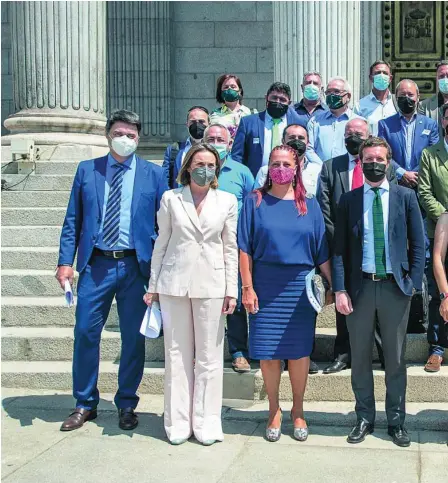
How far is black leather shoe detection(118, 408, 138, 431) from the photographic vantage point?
605 cm

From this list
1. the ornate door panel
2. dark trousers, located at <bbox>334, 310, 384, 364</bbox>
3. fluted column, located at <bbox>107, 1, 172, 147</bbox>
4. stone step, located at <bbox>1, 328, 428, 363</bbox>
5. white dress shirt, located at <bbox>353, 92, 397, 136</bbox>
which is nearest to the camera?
dark trousers, located at <bbox>334, 310, 384, 364</bbox>

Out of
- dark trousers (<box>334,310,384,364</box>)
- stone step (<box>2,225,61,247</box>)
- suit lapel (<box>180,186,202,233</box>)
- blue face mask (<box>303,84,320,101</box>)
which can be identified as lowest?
dark trousers (<box>334,310,384,364</box>)

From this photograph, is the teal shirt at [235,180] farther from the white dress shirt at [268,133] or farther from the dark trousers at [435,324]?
the dark trousers at [435,324]

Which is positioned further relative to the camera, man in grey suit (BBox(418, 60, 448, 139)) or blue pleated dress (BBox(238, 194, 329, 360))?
man in grey suit (BBox(418, 60, 448, 139))

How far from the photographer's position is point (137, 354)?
622 cm

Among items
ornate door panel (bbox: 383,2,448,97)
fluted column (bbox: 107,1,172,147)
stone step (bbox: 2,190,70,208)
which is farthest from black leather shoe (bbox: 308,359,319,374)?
fluted column (bbox: 107,1,172,147)

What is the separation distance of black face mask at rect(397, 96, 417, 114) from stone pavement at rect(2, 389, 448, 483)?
8.21 feet

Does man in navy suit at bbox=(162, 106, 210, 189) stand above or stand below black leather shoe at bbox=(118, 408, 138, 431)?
above

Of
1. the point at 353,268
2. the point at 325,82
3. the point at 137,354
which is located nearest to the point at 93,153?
the point at 325,82

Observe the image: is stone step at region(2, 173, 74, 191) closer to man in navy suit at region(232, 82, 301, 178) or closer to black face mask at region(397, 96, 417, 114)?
man in navy suit at region(232, 82, 301, 178)

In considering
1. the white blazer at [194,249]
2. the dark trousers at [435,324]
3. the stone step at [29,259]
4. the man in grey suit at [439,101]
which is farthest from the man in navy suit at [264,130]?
the stone step at [29,259]

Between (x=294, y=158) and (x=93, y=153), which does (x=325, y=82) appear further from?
(x=294, y=158)

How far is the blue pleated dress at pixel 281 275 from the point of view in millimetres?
5766

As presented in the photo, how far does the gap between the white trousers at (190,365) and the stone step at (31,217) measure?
3518 mm
